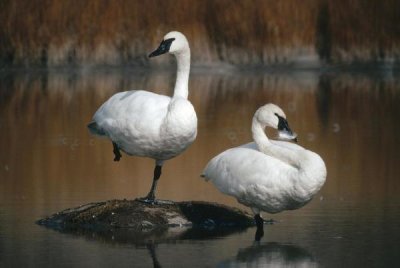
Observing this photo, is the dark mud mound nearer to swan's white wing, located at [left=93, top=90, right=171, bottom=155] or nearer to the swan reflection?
swan's white wing, located at [left=93, top=90, right=171, bottom=155]

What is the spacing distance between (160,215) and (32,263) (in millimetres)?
1908

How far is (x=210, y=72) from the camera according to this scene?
3222 cm

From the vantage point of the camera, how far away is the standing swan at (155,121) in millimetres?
11945

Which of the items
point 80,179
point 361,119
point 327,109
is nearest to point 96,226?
point 80,179

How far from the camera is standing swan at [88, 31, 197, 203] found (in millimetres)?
11945

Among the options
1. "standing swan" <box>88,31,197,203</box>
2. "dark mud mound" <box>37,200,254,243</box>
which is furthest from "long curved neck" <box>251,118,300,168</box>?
"dark mud mound" <box>37,200,254,243</box>

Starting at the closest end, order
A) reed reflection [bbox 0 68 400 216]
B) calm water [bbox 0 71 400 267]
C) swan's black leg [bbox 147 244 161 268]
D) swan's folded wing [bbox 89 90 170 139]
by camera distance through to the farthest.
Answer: swan's black leg [bbox 147 244 161 268] < calm water [bbox 0 71 400 267] < swan's folded wing [bbox 89 90 170 139] < reed reflection [bbox 0 68 400 216]

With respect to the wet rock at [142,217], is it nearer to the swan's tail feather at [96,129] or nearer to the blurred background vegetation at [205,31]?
the swan's tail feather at [96,129]

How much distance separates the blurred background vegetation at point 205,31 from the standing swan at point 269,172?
736 inches

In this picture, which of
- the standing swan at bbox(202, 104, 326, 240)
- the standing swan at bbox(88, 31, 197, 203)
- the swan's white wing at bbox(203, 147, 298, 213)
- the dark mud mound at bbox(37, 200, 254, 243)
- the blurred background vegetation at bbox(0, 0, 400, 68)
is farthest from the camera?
the blurred background vegetation at bbox(0, 0, 400, 68)

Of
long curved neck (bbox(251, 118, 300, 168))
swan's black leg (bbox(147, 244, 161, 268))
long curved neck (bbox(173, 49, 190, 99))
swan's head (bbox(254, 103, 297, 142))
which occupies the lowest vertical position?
swan's black leg (bbox(147, 244, 161, 268))

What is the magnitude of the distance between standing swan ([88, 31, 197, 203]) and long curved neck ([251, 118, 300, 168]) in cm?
51

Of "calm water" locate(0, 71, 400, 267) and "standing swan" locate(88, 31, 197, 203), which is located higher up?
"standing swan" locate(88, 31, 197, 203)

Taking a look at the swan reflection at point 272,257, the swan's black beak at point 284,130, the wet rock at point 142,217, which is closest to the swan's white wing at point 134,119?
the wet rock at point 142,217
